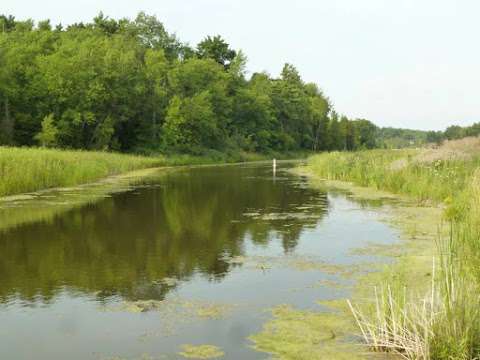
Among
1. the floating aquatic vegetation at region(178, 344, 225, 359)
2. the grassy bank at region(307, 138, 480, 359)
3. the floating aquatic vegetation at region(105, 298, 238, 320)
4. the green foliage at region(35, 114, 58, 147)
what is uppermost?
the green foliage at region(35, 114, 58, 147)

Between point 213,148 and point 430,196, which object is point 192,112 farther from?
point 430,196

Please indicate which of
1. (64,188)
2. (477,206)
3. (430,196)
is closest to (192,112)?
(64,188)

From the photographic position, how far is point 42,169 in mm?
22453

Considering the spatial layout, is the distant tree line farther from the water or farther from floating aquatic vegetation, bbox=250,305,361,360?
floating aquatic vegetation, bbox=250,305,361,360

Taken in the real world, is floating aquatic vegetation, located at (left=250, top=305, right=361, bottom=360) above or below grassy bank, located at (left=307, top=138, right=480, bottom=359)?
below

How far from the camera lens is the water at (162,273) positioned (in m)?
6.12

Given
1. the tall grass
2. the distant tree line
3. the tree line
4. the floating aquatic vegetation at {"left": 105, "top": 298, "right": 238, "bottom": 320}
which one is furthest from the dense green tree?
the floating aquatic vegetation at {"left": 105, "top": 298, "right": 238, "bottom": 320}

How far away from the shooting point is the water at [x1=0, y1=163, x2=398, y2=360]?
612cm

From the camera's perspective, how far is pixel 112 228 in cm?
1359

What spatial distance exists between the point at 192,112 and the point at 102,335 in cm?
5888

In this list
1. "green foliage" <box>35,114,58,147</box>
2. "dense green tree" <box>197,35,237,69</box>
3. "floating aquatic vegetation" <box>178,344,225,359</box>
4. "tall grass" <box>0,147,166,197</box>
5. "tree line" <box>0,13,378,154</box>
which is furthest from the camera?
"dense green tree" <box>197,35,237,69</box>

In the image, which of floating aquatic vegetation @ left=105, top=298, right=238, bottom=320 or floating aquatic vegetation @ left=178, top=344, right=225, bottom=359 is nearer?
floating aquatic vegetation @ left=178, top=344, right=225, bottom=359

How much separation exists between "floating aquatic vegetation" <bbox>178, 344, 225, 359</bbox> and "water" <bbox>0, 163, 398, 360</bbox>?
9cm

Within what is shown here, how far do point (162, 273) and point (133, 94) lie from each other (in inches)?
1991
